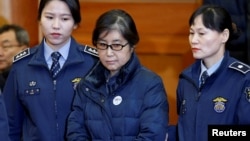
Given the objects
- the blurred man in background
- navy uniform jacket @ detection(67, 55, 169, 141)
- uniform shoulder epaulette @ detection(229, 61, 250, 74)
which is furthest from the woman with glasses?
the blurred man in background

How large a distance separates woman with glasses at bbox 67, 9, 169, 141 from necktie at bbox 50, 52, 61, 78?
0.16m

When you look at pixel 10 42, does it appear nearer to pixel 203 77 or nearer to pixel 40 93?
pixel 40 93

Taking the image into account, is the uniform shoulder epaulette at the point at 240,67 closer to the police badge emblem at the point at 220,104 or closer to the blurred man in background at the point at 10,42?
the police badge emblem at the point at 220,104

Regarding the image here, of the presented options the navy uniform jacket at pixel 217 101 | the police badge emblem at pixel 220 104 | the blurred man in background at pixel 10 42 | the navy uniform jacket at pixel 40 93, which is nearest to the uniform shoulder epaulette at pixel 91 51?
the navy uniform jacket at pixel 40 93

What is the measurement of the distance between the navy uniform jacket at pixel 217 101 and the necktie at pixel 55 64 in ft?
1.82

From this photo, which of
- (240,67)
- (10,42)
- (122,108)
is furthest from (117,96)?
(10,42)

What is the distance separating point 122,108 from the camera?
8.84 ft

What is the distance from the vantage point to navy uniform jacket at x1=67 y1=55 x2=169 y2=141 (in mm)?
2668

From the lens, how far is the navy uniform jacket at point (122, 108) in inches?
105

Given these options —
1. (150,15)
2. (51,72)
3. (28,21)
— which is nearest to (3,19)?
(28,21)

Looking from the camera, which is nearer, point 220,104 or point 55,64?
point 220,104

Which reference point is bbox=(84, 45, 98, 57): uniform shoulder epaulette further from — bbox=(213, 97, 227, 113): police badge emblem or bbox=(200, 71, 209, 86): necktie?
bbox=(213, 97, 227, 113): police badge emblem

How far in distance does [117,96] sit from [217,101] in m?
0.40

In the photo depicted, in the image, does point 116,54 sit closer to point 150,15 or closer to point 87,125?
point 87,125
